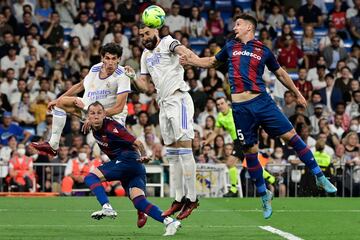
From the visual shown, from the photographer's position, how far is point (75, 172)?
24281mm

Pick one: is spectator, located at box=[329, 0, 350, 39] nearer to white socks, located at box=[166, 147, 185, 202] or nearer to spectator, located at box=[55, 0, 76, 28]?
spectator, located at box=[55, 0, 76, 28]

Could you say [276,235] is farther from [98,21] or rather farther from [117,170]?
[98,21]

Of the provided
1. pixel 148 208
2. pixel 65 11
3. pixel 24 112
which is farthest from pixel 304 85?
pixel 148 208

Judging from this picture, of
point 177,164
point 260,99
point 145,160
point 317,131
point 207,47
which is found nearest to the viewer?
point 145,160

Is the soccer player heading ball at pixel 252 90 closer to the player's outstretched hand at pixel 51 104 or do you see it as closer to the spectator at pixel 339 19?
the player's outstretched hand at pixel 51 104

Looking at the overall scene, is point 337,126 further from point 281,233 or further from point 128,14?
point 281,233

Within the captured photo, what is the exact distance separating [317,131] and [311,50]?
12.3ft

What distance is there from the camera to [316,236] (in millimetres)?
14289

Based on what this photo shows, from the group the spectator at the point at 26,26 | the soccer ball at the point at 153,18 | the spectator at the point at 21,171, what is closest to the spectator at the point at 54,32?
the spectator at the point at 26,26

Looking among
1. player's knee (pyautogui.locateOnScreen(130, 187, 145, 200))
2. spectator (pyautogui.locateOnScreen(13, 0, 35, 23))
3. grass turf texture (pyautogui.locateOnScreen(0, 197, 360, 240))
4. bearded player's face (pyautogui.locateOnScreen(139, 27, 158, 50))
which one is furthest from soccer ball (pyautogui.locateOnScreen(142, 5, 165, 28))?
spectator (pyautogui.locateOnScreen(13, 0, 35, 23))

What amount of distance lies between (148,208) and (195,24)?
1599 centimetres

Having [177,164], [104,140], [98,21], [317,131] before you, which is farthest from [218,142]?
[104,140]

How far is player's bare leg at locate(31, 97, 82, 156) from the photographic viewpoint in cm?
1666

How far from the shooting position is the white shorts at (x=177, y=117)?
1605cm
